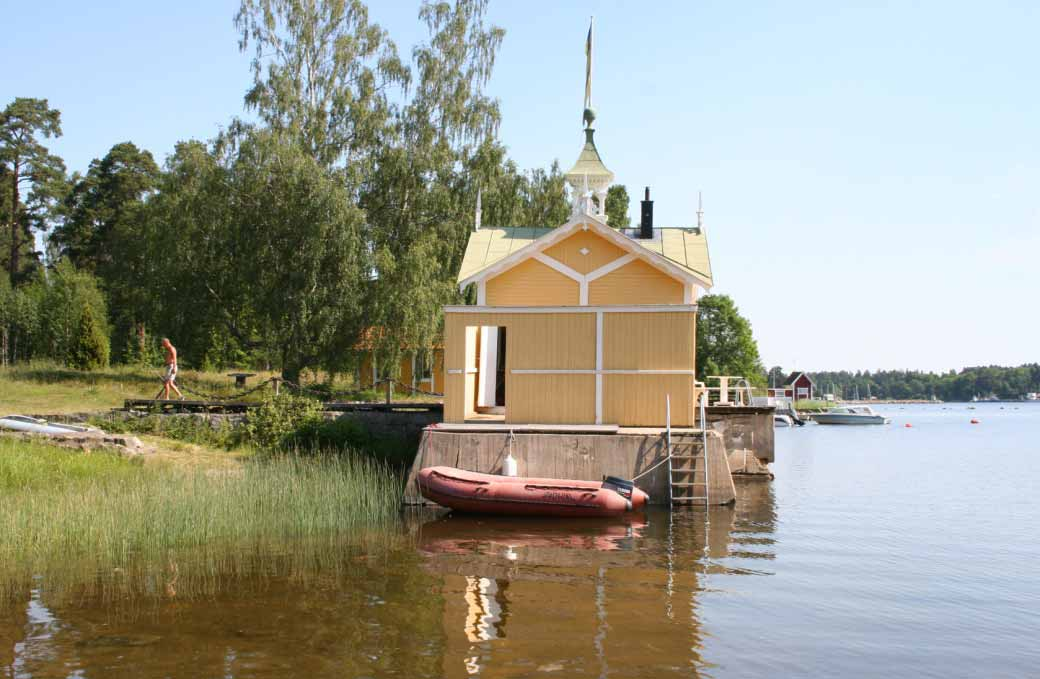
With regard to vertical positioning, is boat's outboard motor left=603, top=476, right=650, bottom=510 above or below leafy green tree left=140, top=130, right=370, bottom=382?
below

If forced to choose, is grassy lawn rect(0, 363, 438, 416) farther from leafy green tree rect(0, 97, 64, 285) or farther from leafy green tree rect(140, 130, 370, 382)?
leafy green tree rect(0, 97, 64, 285)

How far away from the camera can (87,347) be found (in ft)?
110

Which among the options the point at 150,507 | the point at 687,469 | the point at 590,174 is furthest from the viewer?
the point at 590,174

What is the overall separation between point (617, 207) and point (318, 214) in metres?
21.0

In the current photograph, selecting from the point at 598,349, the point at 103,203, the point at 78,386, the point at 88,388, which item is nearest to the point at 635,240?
the point at 598,349

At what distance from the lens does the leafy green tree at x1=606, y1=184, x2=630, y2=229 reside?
44781 millimetres

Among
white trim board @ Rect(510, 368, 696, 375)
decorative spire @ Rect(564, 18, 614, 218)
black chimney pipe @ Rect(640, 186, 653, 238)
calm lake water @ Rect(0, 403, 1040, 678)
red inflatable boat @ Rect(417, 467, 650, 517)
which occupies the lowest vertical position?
calm lake water @ Rect(0, 403, 1040, 678)

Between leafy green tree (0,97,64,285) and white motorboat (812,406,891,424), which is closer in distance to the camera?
leafy green tree (0,97,64,285)

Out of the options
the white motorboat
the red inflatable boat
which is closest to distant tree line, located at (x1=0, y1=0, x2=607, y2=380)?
the red inflatable boat

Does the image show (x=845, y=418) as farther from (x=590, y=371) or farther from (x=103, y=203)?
(x=590, y=371)

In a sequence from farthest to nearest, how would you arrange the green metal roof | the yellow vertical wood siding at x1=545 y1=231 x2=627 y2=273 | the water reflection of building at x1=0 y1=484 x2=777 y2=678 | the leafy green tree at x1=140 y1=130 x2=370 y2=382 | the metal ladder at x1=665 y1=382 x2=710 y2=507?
the leafy green tree at x1=140 y1=130 x2=370 y2=382 → the green metal roof → the yellow vertical wood siding at x1=545 y1=231 x2=627 y2=273 → the metal ladder at x1=665 y1=382 x2=710 y2=507 → the water reflection of building at x1=0 y1=484 x2=777 y2=678

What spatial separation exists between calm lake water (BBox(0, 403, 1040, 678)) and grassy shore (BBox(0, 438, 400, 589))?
85 centimetres

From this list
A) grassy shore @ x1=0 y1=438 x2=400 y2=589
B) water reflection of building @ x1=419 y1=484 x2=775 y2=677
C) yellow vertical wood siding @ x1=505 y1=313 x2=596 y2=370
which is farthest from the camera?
yellow vertical wood siding @ x1=505 y1=313 x2=596 y2=370

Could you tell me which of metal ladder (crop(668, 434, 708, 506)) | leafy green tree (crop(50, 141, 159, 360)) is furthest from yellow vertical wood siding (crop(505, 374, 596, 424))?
leafy green tree (crop(50, 141, 159, 360))
